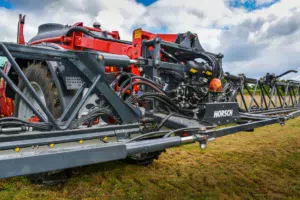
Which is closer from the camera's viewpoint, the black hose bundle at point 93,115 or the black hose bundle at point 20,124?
the black hose bundle at point 20,124

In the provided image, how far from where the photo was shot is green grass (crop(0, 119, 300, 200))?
3.08m

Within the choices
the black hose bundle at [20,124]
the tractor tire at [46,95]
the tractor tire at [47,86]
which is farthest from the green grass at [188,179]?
the black hose bundle at [20,124]

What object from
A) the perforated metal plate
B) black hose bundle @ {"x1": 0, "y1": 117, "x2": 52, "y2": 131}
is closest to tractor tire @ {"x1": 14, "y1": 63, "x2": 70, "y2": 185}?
the perforated metal plate

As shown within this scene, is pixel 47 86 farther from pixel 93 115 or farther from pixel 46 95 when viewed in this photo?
pixel 93 115

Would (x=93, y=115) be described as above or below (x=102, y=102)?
below

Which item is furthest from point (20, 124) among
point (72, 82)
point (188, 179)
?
point (188, 179)

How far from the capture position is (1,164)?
4.60 feet

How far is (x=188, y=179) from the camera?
359 centimetres

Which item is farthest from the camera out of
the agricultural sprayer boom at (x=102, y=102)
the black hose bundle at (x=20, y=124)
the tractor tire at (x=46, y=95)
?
the tractor tire at (x=46, y=95)

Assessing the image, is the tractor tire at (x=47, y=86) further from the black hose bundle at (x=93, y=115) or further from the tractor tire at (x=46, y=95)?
the black hose bundle at (x=93, y=115)

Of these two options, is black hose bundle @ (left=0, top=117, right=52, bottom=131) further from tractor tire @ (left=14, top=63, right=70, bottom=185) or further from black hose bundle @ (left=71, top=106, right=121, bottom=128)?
tractor tire @ (left=14, top=63, right=70, bottom=185)

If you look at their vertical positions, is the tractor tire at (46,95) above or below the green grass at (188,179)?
above

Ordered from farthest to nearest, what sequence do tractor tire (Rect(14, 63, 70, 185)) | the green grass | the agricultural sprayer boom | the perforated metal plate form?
the green grass → tractor tire (Rect(14, 63, 70, 185)) → the perforated metal plate → the agricultural sprayer boom

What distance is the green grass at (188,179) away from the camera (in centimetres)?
308
